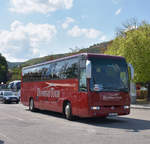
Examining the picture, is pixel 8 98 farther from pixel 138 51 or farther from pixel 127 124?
pixel 127 124

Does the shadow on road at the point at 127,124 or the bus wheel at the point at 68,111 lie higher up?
the bus wheel at the point at 68,111

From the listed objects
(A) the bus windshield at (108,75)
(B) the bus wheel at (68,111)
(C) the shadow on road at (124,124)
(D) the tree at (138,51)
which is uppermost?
(D) the tree at (138,51)

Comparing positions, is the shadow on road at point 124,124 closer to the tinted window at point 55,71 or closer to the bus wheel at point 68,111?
Result: the bus wheel at point 68,111

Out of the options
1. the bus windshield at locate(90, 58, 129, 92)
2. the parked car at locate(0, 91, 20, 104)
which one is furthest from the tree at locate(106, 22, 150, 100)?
the bus windshield at locate(90, 58, 129, 92)

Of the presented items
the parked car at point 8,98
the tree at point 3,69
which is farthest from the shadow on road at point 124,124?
the tree at point 3,69

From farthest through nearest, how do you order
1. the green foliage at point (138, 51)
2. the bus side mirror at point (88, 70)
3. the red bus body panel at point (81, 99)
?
the green foliage at point (138, 51) → the red bus body panel at point (81, 99) → the bus side mirror at point (88, 70)

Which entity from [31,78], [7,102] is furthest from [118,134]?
[7,102]

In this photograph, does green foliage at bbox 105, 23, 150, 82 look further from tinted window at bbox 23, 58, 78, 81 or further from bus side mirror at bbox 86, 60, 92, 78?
bus side mirror at bbox 86, 60, 92, 78

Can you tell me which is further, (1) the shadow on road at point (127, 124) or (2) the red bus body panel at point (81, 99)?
(2) the red bus body panel at point (81, 99)

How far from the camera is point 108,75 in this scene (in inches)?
548

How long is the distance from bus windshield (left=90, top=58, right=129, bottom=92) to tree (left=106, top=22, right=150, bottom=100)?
15194mm

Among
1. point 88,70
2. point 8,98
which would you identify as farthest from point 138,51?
point 88,70

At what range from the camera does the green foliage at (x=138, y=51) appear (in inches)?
1146

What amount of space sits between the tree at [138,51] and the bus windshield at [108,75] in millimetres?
15194
